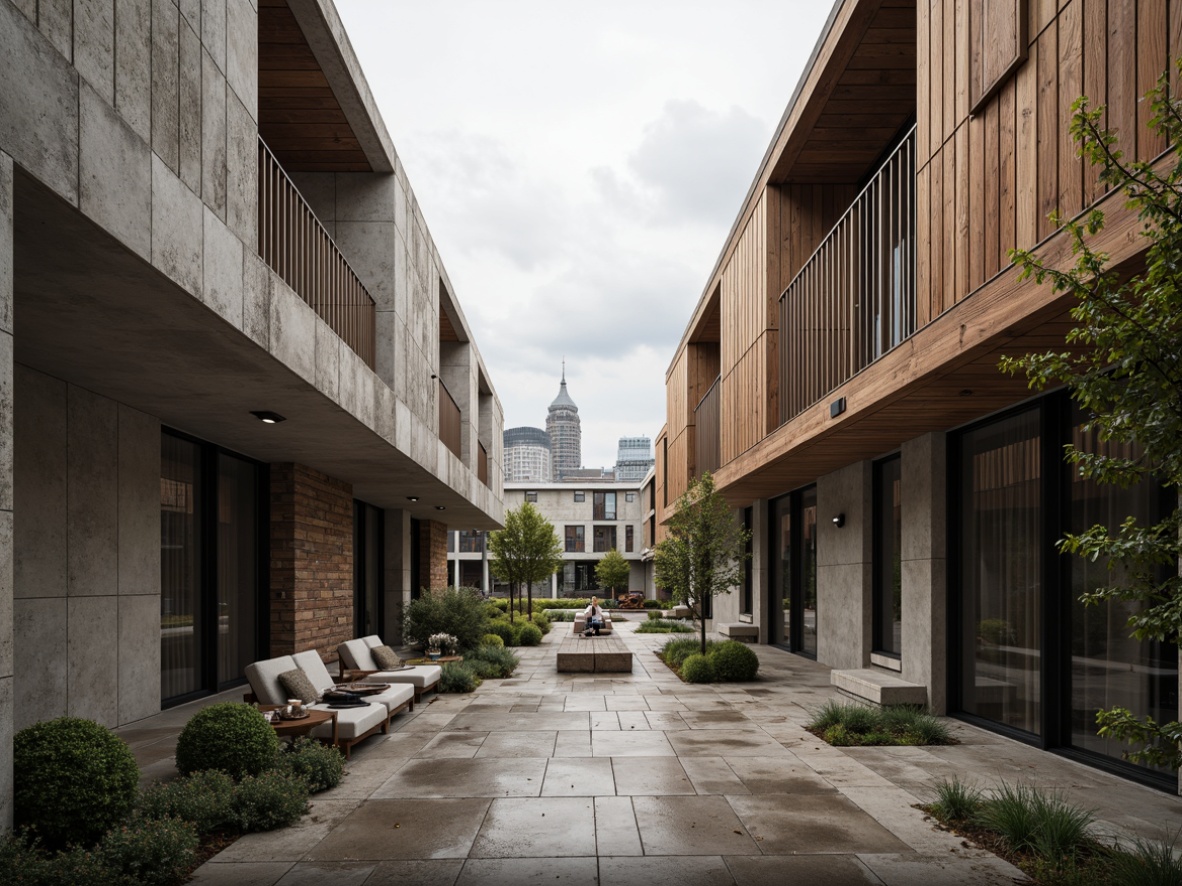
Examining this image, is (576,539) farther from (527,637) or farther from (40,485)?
(40,485)

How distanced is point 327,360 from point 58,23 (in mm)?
4485

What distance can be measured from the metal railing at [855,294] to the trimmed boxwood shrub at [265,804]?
664 cm

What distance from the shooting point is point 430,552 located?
1008 inches

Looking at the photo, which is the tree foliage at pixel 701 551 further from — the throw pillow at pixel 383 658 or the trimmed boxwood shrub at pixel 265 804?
the trimmed boxwood shrub at pixel 265 804

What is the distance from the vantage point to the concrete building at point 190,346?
450cm

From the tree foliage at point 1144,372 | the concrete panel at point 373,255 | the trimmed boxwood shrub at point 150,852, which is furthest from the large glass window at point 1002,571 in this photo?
the concrete panel at point 373,255

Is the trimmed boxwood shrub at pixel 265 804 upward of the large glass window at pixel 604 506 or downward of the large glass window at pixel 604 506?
downward

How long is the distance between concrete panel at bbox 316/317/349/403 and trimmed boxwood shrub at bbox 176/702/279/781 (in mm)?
3023

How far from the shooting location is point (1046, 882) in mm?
4988

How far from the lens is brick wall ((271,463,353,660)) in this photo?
42.9ft

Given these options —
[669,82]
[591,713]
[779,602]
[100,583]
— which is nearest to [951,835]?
[591,713]

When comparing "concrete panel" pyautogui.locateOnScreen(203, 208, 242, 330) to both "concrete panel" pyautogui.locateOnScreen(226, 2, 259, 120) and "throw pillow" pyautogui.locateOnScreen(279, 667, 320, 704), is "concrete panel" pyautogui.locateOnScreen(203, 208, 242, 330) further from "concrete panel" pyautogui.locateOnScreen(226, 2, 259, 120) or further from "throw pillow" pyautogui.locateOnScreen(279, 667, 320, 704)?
"throw pillow" pyautogui.locateOnScreen(279, 667, 320, 704)

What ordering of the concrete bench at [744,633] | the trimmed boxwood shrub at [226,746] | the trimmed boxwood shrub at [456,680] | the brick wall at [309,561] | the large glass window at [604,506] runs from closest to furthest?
the trimmed boxwood shrub at [226,746] < the brick wall at [309,561] < the trimmed boxwood shrub at [456,680] < the concrete bench at [744,633] < the large glass window at [604,506]

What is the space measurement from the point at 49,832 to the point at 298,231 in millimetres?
6529
